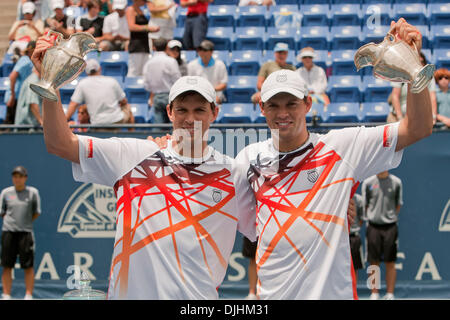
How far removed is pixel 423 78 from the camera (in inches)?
113

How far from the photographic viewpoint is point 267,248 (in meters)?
3.23

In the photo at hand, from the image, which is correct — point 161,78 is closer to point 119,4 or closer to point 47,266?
point 119,4

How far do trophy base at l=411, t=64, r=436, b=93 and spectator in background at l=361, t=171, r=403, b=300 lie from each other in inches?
221

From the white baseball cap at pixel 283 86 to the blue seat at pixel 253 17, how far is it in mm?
9319

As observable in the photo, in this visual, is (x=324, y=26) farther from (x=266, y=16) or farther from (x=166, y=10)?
(x=166, y=10)

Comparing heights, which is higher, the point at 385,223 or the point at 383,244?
the point at 385,223

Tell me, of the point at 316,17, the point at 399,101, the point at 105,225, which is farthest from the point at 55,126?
the point at 316,17

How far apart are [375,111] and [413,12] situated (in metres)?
3.00

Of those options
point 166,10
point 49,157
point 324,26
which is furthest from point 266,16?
point 49,157

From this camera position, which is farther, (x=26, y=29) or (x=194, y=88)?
(x=26, y=29)

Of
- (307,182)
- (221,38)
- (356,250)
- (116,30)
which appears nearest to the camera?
(307,182)

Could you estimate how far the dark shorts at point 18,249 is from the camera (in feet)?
28.0

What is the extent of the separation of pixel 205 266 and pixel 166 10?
8.73 metres

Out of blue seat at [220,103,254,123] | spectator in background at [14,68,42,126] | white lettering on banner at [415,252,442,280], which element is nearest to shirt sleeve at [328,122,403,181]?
white lettering on banner at [415,252,442,280]
